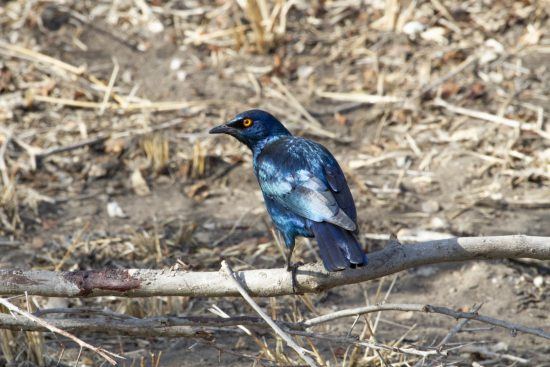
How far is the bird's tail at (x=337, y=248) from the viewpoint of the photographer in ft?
10.7

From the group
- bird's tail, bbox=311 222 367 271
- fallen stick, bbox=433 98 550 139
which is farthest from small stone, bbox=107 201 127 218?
fallen stick, bbox=433 98 550 139

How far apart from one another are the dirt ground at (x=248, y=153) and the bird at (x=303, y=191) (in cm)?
57

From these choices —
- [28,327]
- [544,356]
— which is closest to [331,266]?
[28,327]

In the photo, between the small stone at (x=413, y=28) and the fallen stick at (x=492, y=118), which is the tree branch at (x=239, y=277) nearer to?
the fallen stick at (x=492, y=118)

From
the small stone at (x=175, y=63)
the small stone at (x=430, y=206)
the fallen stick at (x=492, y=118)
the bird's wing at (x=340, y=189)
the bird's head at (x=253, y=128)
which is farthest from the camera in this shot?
the small stone at (x=175, y=63)

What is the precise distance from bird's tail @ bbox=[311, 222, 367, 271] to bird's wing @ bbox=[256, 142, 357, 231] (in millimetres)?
36

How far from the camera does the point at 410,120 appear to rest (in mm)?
6922

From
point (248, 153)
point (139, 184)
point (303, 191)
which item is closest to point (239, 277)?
point (303, 191)

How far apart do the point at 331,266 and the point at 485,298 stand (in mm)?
2108

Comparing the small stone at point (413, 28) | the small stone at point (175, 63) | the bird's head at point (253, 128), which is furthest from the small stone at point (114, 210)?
the small stone at point (413, 28)

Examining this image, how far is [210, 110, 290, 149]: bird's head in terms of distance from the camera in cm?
470

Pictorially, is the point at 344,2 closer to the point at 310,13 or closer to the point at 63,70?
the point at 310,13

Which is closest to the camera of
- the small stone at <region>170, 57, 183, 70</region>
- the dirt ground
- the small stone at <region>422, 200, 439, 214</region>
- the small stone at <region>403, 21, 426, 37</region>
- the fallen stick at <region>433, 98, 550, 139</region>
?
the dirt ground

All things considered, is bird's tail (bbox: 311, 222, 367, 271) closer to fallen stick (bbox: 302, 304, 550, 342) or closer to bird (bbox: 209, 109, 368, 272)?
bird (bbox: 209, 109, 368, 272)
